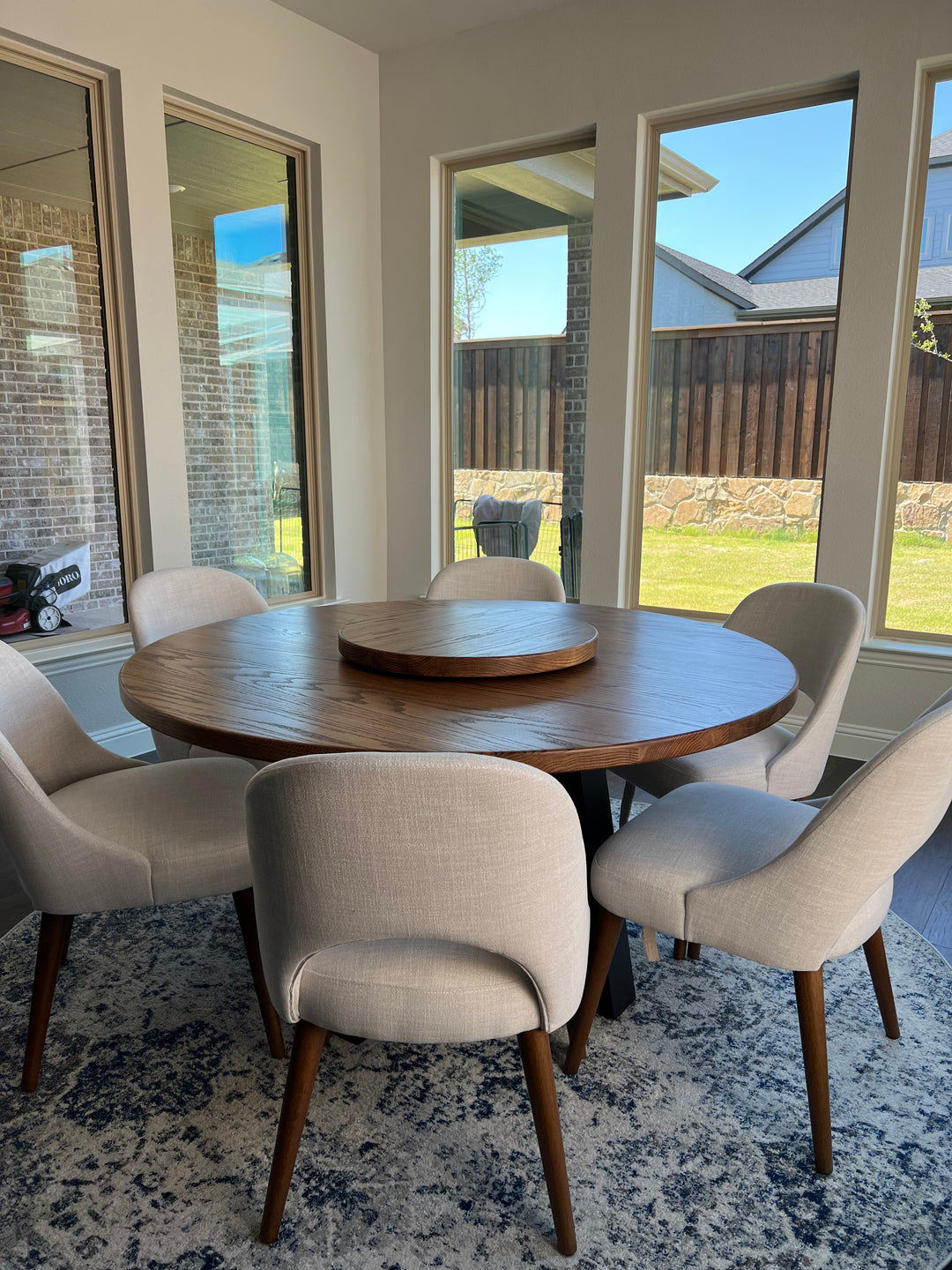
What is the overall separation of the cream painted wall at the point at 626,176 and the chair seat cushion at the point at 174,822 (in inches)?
99.2

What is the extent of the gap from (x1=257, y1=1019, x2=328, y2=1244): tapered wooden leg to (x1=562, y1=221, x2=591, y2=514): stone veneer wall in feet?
10.3

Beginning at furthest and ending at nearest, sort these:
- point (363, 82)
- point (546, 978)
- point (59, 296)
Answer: point (363, 82) → point (59, 296) → point (546, 978)

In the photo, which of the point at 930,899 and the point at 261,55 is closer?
the point at 930,899

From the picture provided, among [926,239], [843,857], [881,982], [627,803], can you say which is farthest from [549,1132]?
[926,239]

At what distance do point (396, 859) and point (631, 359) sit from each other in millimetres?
3232

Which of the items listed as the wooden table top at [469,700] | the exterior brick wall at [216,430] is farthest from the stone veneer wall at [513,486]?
the wooden table top at [469,700]

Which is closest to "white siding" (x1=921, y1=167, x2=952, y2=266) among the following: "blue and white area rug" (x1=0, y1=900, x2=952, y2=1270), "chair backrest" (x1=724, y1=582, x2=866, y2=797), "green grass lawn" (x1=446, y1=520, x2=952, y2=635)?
"green grass lawn" (x1=446, y1=520, x2=952, y2=635)

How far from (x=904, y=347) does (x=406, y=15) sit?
2.53 meters

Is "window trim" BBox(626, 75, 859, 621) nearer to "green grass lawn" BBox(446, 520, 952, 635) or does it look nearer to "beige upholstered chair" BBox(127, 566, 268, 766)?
"green grass lawn" BBox(446, 520, 952, 635)

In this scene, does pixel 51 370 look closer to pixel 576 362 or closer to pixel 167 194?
pixel 167 194

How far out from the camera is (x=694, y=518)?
3.97 metres

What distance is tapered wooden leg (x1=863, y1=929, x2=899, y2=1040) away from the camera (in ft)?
5.82

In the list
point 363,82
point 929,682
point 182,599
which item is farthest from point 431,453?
point 929,682

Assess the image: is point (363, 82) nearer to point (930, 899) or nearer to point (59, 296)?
point (59, 296)
